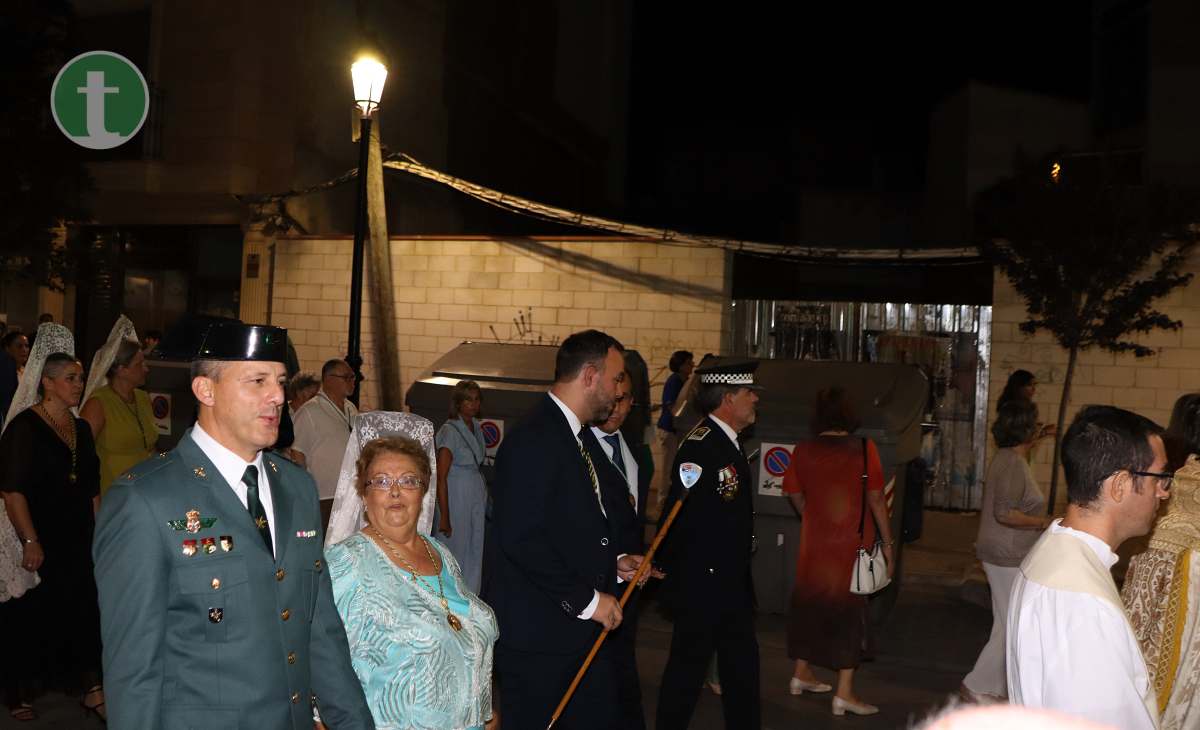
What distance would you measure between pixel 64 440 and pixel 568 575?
347cm

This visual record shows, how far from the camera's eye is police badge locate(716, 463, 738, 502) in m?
5.62

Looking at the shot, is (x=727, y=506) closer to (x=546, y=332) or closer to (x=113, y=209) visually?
(x=546, y=332)

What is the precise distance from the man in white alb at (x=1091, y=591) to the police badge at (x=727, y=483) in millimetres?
2648

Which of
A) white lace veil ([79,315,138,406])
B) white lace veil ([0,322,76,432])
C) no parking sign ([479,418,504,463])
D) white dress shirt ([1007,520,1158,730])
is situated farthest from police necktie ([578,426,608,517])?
no parking sign ([479,418,504,463])

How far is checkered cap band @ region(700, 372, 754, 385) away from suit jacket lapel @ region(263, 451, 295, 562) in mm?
3026

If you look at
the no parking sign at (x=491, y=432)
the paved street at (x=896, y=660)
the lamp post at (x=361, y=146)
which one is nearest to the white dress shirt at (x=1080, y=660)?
the paved street at (x=896, y=660)

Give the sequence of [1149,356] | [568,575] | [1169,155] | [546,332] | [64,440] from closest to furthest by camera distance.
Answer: [568,575] → [64,440] → [1149,356] → [546,332] → [1169,155]

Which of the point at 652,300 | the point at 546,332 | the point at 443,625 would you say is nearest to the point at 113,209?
the point at 546,332

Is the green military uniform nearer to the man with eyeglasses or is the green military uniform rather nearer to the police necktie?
the police necktie

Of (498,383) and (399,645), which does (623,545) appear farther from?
(498,383)

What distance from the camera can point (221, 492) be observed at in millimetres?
2984

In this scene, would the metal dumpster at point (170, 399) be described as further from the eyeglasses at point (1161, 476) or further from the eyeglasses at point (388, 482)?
the eyeglasses at point (1161, 476)

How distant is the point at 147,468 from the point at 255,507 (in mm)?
301

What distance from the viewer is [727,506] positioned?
18.4 ft
